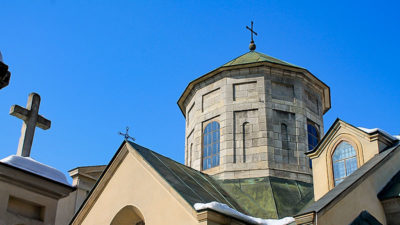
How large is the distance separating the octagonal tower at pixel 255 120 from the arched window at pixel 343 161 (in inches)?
108

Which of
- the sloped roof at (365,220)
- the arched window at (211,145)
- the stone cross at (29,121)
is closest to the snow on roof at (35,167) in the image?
the stone cross at (29,121)

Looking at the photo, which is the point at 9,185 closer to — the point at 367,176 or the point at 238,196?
the point at 367,176

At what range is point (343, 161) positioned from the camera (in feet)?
47.6

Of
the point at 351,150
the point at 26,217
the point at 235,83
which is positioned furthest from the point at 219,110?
the point at 26,217

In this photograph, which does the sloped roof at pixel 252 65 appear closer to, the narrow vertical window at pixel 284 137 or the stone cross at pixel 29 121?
the narrow vertical window at pixel 284 137

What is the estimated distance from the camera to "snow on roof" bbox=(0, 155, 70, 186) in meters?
6.57

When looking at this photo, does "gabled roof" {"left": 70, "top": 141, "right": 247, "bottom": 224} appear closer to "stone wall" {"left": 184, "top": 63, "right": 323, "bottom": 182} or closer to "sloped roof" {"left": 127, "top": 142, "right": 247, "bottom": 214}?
"sloped roof" {"left": 127, "top": 142, "right": 247, "bottom": 214}

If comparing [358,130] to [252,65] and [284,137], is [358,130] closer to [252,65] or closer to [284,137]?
[284,137]

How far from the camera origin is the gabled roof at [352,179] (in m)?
11.2

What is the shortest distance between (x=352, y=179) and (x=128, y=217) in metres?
6.18

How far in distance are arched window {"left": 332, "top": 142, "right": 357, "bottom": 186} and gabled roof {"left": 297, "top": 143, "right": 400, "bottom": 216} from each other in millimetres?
780

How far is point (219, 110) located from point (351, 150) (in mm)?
5905

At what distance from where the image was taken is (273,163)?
17.3m

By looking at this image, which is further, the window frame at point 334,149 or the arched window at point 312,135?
the arched window at point 312,135
